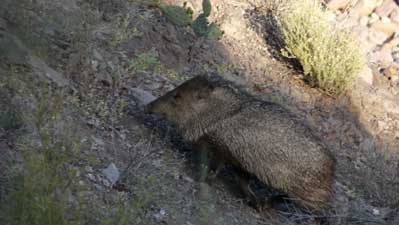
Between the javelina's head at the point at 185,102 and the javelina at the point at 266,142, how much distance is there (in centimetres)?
1

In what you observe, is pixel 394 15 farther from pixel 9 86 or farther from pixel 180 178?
pixel 9 86

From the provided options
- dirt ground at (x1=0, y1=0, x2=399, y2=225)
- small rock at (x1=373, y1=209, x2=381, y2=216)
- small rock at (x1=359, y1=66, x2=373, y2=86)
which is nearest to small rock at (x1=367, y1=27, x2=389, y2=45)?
small rock at (x1=359, y1=66, x2=373, y2=86)

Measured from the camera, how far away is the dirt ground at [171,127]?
4891mm

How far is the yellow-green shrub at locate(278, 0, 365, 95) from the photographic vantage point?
25.0 feet

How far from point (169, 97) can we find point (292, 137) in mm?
1098

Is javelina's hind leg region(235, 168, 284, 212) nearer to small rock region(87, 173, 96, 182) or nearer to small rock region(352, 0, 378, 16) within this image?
small rock region(87, 173, 96, 182)

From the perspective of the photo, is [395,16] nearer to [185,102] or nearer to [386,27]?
[386,27]

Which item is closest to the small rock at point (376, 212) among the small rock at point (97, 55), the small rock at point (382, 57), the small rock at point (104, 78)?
the small rock at point (104, 78)

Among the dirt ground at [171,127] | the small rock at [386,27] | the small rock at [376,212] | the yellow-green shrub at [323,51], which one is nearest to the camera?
the dirt ground at [171,127]

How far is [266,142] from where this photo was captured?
5.19 metres

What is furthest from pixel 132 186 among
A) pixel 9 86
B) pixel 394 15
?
pixel 394 15

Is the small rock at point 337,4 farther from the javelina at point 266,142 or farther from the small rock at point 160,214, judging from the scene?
the small rock at point 160,214

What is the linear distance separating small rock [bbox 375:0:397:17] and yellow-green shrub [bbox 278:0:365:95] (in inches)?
73.1

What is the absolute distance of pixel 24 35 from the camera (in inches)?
188
